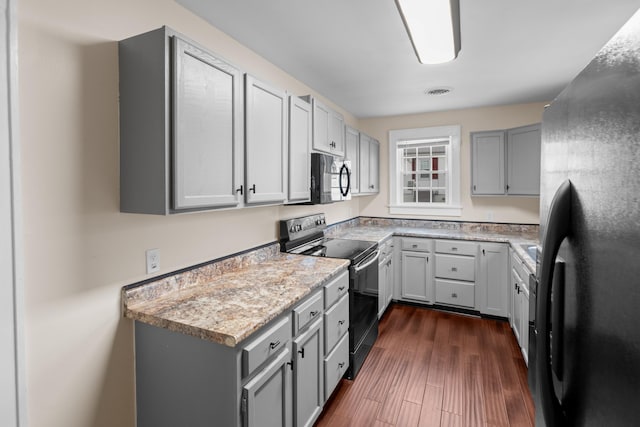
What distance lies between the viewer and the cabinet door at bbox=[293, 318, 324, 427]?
5.73ft

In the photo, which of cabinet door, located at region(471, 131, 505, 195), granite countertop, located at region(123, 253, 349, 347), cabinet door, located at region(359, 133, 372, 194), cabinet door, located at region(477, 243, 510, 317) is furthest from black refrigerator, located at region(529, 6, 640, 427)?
cabinet door, located at region(471, 131, 505, 195)

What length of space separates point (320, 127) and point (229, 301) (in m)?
1.77

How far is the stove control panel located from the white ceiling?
1348mm

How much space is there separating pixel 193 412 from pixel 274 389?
0.37 meters

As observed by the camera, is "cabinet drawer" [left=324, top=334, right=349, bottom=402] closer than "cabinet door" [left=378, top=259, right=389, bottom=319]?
Yes

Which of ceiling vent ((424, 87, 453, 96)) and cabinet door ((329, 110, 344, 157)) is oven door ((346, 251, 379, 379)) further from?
ceiling vent ((424, 87, 453, 96))

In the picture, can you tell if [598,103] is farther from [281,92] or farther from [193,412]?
[281,92]

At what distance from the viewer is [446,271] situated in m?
3.84

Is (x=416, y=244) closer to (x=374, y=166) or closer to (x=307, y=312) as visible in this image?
(x=374, y=166)

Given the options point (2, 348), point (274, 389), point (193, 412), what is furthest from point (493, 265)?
point (2, 348)

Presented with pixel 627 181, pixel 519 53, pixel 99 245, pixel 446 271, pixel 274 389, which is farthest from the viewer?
pixel 446 271

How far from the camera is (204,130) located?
Answer: 5.23 feet

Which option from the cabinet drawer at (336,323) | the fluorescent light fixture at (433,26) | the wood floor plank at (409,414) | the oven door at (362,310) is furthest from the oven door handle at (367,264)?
the fluorescent light fixture at (433,26)

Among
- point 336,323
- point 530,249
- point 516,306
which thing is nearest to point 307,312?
point 336,323
